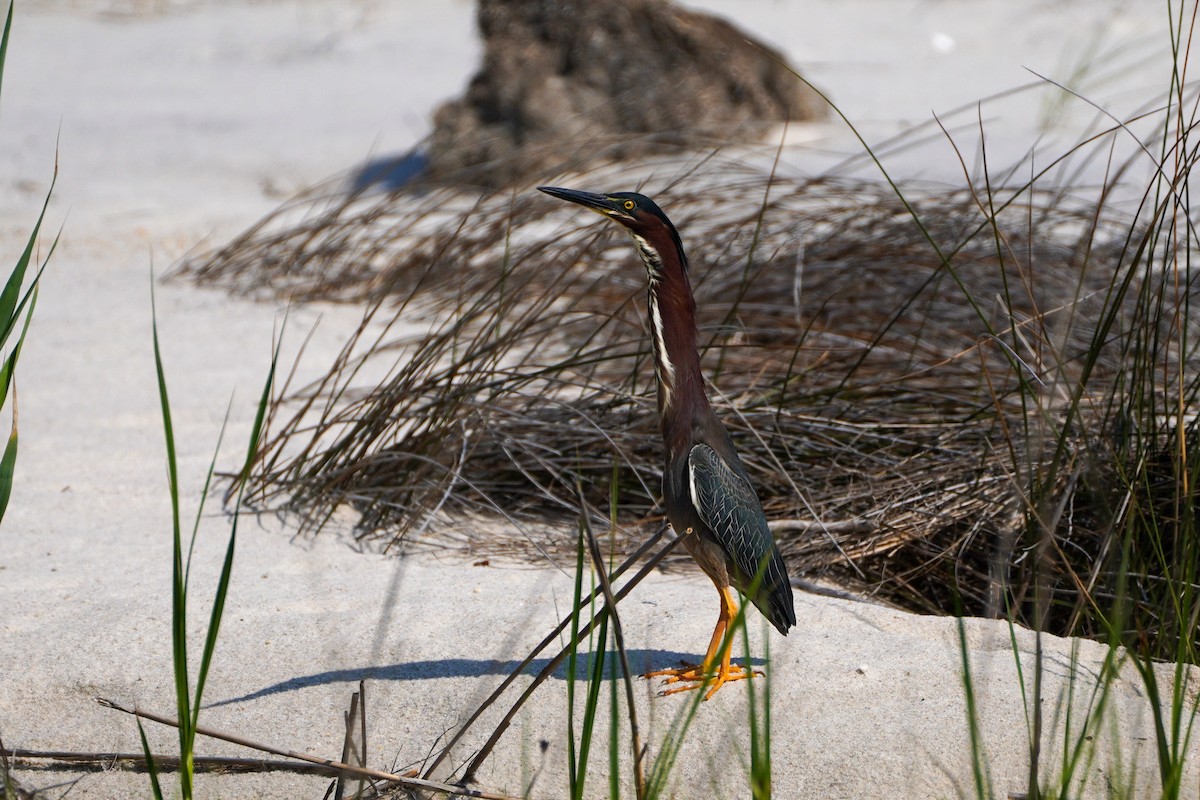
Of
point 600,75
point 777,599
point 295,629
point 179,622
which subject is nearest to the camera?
point 179,622

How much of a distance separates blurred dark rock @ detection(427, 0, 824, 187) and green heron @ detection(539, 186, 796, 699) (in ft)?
15.7

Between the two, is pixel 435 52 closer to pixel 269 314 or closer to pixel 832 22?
pixel 832 22

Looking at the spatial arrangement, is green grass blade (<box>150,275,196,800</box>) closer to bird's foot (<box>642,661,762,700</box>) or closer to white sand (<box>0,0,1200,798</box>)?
white sand (<box>0,0,1200,798</box>)

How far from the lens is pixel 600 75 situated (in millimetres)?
7094

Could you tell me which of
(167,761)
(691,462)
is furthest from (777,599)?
(167,761)

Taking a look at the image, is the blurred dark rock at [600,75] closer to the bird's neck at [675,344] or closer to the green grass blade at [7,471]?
the bird's neck at [675,344]

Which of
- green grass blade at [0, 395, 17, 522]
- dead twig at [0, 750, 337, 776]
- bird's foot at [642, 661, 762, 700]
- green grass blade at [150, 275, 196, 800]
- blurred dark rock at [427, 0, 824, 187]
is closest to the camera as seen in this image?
green grass blade at [150, 275, 196, 800]

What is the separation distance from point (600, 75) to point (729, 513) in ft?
17.6

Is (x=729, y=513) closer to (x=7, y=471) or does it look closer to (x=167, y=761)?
(x=167, y=761)

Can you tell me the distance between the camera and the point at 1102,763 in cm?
193

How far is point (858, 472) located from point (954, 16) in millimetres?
10293

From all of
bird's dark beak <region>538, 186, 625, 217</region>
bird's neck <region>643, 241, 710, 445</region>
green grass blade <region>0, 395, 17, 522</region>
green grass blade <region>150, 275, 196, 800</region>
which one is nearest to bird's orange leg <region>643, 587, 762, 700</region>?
bird's neck <region>643, 241, 710, 445</region>

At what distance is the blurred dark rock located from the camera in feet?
23.0

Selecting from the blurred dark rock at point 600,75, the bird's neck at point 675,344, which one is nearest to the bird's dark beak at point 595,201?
the bird's neck at point 675,344
